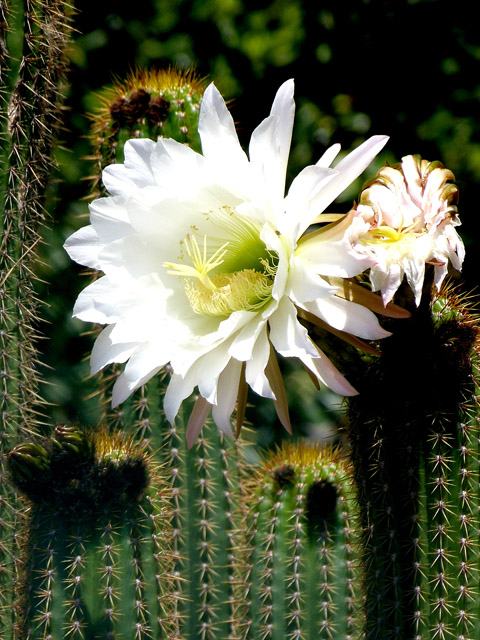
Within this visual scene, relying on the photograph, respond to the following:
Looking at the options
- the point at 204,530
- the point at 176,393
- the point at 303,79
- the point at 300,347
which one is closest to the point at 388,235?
the point at 300,347

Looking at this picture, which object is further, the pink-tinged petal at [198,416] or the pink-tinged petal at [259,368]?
the pink-tinged petal at [198,416]

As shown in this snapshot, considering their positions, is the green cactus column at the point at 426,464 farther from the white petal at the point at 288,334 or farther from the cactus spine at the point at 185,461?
the cactus spine at the point at 185,461

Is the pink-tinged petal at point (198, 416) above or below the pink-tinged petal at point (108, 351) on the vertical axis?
below

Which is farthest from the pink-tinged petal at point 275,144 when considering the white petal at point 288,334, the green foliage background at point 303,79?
the green foliage background at point 303,79

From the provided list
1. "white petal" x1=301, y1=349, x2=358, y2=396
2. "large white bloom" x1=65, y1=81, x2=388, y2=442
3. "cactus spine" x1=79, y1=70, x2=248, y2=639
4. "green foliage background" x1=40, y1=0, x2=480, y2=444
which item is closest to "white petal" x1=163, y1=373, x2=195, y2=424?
"large white bloom" x1=65, y1=81, x2=388, y2=442

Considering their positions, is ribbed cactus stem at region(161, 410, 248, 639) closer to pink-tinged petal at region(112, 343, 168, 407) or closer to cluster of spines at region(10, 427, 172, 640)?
cluster of spines at region(10, 427, 172, 640)

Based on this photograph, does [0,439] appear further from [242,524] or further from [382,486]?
[382,486]

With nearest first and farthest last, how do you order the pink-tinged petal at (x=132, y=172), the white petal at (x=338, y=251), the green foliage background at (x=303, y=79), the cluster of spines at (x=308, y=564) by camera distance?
the white petal at (x=338, y=251) → the pink-tinged petal at (x=132, y=172) → the cluster of spines at (x=308, y=564) → the green foliage background at (x=303, y=79)
